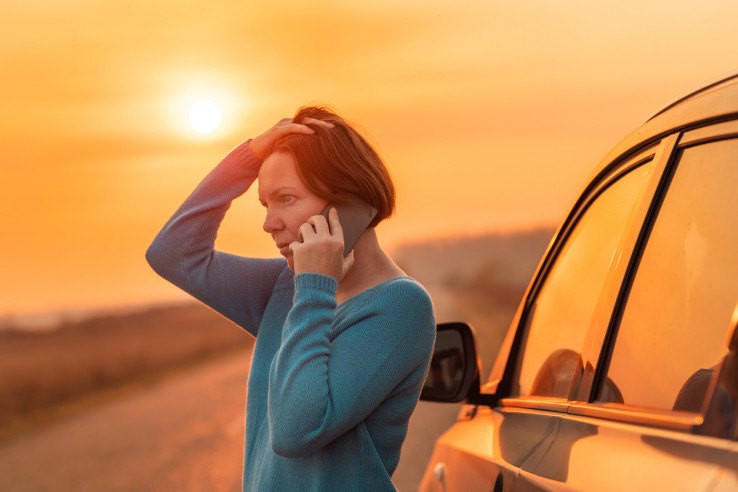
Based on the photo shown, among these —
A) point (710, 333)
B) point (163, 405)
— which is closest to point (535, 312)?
point (710, 333)

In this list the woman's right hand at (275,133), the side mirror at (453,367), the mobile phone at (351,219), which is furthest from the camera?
the side mirror at (453,367)

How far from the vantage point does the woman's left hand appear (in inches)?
107

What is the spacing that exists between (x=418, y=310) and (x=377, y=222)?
15.9 inches

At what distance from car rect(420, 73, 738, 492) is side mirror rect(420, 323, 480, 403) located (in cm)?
3

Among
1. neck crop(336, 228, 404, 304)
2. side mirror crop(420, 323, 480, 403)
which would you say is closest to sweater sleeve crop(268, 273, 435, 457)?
neck crop(336, 228, 404, 304)

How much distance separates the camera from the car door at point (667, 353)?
5.28 feet

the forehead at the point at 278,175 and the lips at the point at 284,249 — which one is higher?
the forehead at the point at 278,175

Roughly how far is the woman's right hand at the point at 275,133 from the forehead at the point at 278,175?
8 cm

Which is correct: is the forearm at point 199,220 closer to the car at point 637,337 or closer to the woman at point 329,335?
the woman at point 329,335

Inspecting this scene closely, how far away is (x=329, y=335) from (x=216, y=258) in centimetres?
91

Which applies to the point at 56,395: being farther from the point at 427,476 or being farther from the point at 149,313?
the point at 149,313

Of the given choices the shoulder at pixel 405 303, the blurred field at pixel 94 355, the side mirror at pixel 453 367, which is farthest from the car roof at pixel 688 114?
the blurred field at pixel 94 355

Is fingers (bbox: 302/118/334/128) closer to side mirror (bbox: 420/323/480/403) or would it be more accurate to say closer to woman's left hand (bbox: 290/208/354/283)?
woman's left hand (bbox: 290/208/354/283)

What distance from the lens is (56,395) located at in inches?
874
